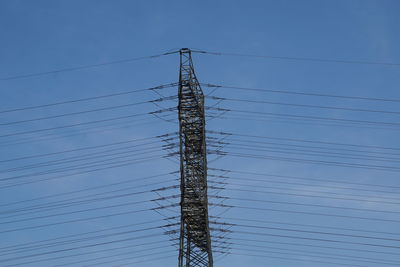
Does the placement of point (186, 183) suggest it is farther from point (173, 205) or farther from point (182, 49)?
point (182, 49)

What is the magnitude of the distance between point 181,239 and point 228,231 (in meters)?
5.02

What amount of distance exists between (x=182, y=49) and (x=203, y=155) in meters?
10.5

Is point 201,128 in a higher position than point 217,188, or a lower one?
higher

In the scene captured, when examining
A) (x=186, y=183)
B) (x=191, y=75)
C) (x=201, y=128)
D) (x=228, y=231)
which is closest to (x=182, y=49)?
(x=191, y=75)

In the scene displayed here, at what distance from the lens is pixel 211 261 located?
48.7 metres

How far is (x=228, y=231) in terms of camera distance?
2042 inches

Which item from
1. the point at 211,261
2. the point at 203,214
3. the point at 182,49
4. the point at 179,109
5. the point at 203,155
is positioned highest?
the point at 182,49

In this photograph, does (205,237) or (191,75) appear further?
(191,75)

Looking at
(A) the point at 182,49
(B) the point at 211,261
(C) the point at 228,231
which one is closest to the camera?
(B) the point at 211,261

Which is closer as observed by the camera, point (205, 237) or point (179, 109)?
point (205, 237)

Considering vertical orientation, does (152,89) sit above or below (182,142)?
above

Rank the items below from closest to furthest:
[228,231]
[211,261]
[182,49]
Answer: [211,261] < [228,231] < [182,49]

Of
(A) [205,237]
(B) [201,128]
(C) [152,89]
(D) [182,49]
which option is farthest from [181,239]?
(D) [182,49]

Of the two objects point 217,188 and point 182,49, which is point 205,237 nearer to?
point 217,188
